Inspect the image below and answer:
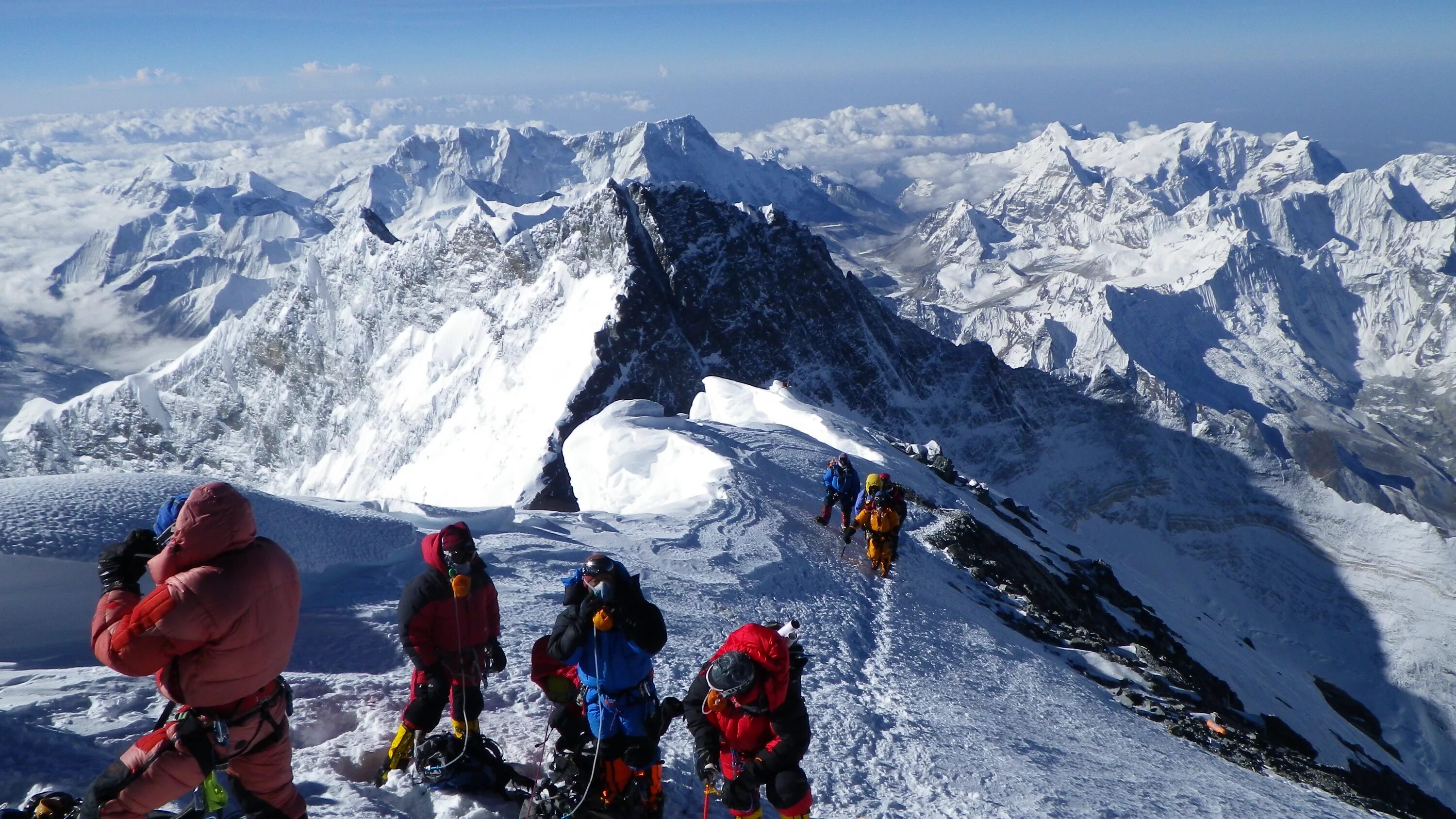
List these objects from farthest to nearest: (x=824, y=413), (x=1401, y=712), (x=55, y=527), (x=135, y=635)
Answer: (x=1401, y=712), (x=824, y=413), (x=55, y=527), (x=135, y=635)

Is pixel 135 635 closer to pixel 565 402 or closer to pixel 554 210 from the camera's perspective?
pixel 565 402

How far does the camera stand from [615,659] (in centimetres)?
600

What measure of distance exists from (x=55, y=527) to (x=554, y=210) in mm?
139842

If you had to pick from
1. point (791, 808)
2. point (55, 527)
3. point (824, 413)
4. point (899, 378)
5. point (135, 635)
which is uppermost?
point (135, 635)

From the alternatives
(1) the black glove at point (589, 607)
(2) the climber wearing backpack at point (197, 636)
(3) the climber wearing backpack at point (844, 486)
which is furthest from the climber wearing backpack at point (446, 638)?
(3) the climber wearing backpack at point (844, 486)

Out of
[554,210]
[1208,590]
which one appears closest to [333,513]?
[1208,590]

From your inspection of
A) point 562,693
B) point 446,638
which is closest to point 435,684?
point 446,638

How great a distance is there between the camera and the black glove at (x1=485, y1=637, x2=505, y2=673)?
6734 mm

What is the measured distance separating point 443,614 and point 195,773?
2092mm

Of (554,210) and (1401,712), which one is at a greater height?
(554,210)

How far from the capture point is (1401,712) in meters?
70.1

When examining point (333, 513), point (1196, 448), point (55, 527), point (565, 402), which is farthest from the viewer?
point (1196, 448)

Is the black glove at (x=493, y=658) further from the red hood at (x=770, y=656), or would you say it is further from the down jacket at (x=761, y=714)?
the red hood at (x=770, y=656)

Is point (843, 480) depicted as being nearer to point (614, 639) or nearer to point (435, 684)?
point (614, 639)
